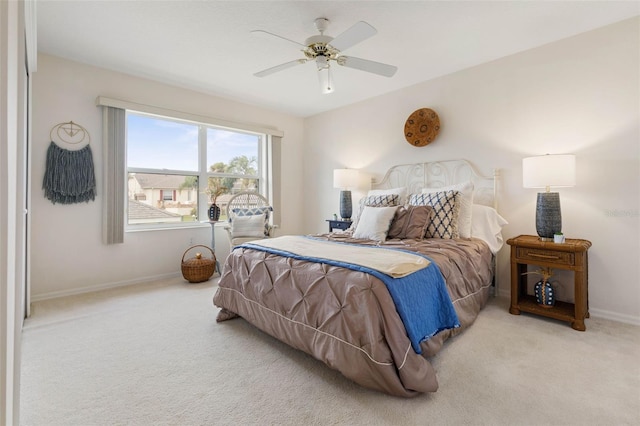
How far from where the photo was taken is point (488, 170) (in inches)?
124

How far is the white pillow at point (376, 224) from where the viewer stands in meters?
2.78

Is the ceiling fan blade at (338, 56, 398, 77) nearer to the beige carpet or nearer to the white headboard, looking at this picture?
the white headboard

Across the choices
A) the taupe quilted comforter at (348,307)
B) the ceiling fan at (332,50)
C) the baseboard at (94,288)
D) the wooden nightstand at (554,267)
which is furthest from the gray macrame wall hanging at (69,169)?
the wooden nightstand at (554,267)

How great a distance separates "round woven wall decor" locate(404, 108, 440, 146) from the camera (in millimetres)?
3498

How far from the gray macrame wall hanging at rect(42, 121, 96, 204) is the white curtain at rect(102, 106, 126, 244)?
0.47 ft

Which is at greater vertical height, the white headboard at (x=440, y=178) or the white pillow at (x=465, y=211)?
the white headboard at (x=440, y=178)

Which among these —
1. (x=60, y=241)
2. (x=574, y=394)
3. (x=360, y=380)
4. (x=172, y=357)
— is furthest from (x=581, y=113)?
(x=60, y=241)

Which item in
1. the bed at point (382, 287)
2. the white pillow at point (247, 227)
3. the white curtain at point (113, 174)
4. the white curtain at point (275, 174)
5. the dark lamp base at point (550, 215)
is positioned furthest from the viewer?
the white curtain at point (275, 174)

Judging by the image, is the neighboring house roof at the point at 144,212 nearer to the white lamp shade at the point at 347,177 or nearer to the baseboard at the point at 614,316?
the white lamp shade at the point at 347,177

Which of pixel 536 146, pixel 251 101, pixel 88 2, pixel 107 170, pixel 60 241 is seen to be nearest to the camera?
pixel 88 2

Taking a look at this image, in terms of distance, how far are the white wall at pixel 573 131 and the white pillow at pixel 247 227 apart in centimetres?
217

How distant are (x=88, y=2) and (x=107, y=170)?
66.2 inches

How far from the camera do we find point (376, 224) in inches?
111

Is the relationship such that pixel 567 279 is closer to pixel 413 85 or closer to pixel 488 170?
pixel 488 170
